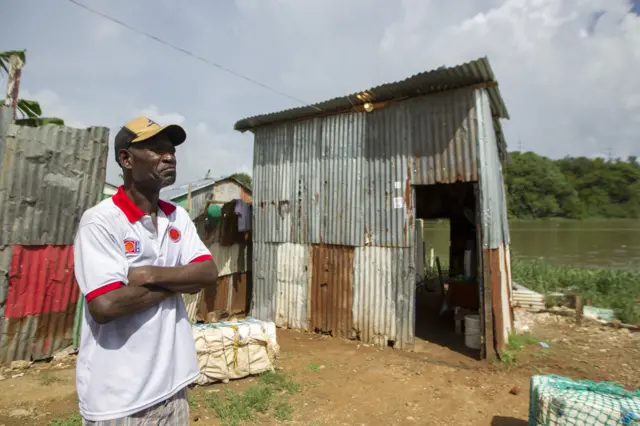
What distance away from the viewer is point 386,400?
4.80 m

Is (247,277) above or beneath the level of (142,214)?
beneath

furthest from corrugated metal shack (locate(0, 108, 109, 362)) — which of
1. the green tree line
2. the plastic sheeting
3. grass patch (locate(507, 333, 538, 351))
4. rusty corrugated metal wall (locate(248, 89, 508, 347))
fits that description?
the green tree line

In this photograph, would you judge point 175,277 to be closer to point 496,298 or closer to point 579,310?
point 496,298

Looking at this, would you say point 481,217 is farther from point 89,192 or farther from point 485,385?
point 89,192

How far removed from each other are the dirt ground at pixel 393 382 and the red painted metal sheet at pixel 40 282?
2.99 feet

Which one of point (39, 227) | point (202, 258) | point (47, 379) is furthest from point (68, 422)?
point (202, 258)

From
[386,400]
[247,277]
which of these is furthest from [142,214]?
[247,277]

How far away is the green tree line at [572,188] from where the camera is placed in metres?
53.4

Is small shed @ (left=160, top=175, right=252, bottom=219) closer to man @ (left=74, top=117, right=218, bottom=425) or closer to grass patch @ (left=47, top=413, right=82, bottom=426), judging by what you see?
grass patch @ (left=47, top=413, right=82, bottom=426)

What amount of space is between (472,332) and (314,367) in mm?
3084

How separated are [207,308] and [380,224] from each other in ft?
15.4

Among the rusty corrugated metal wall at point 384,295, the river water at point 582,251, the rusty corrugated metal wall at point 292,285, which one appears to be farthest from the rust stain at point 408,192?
the river water at point 582,251

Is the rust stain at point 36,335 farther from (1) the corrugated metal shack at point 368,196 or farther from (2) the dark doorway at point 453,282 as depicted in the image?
(2) the dark doorway at point 453,282

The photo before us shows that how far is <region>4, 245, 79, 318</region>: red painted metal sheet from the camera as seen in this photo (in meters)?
5.22
